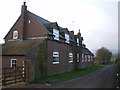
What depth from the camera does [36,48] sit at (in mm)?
20703

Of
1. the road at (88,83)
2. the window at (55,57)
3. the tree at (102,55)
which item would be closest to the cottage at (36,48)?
the window at (55,57)

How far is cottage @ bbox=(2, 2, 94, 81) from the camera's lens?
64.8 feet

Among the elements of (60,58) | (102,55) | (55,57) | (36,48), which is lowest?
(102,55)

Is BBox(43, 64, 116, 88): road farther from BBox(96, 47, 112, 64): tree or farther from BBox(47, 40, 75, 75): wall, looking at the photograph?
BBox(96, 47, 112, 64): tree

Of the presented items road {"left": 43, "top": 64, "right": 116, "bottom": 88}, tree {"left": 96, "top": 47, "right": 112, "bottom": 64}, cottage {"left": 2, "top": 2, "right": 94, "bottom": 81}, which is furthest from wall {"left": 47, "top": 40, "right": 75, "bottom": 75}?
tree {"left": 96, "top": 47, "right": 112, "bottom": 64}

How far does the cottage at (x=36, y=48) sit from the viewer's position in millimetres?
19750

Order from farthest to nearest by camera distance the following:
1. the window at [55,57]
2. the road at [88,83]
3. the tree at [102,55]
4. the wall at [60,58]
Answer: the tree at [102,55]
the window at [55,57]
the wall at [60,58]
the road at [88,83]

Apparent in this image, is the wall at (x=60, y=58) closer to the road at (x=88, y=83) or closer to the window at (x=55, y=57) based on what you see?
the window at (x=55, y=57)

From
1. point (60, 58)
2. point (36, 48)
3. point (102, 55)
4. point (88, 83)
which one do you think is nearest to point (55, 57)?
point (60, 58)

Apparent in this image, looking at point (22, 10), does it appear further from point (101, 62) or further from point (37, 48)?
point (101, 62)

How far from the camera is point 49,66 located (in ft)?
73.8

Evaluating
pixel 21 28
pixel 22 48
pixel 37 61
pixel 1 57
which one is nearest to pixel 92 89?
pixel 37 61

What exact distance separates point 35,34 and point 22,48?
4699 mm

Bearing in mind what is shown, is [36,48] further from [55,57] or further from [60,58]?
[60,58]
